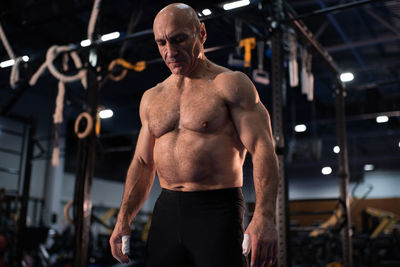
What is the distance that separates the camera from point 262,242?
52.9 inches

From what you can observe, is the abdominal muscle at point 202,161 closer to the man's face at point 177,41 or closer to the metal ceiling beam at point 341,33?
the man's face at point 177,41

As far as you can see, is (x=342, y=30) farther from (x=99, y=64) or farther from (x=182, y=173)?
(x=182, y=173)

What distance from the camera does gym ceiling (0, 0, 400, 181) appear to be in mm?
5812

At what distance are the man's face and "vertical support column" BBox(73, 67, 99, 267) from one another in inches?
96.0

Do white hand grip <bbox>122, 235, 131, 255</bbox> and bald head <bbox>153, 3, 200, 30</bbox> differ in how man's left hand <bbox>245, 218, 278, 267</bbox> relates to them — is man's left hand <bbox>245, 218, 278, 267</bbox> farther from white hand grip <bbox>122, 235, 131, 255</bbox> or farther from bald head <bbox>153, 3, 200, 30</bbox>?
bald head <bbox>153, 3, 200, 30</bbox>

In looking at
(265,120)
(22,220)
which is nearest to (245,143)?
(265,120)

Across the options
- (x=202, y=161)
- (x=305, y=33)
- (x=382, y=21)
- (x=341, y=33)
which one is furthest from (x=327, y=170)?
(x=202, y=161)

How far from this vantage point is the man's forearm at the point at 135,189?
1.72 m

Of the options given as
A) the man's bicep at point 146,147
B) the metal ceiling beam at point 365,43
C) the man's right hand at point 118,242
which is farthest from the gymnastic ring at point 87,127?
the metal ceiling beam at point 365,43

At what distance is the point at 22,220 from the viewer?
19.3 ft

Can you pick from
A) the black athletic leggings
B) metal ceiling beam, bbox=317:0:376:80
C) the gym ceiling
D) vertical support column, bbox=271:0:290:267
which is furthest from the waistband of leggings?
metal ceiling beam, bbox=317:0:376:80

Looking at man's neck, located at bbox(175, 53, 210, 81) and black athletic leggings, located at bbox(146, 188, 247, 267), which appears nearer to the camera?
black athletic leggings, located at bbox(146, 188, 247, 267)

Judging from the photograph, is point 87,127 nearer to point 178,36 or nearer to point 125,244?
point 125,244

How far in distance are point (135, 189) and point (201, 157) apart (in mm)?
360
